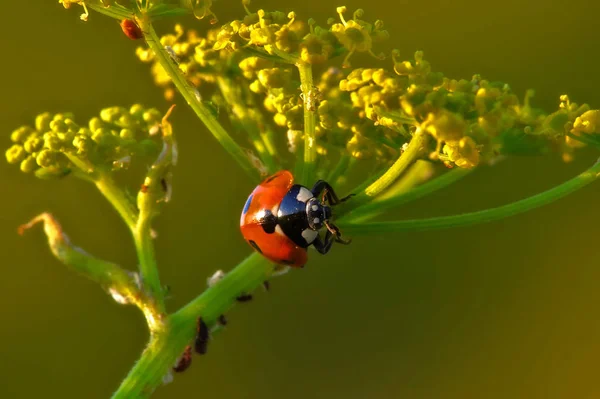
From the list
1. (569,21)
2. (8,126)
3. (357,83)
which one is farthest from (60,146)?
(569,21)

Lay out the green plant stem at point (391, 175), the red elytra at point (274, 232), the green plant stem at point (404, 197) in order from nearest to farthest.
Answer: the green plant stem at point (391, 175), the green plant stem at point (404, 197), the red elytra at point (274, 232)

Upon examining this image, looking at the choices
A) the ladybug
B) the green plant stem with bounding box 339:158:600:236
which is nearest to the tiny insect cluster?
the ladybug

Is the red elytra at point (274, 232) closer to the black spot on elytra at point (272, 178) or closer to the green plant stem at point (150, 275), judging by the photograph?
the black spot on elytra at point (272, 178)

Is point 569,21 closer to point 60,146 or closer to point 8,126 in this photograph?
point 8,126

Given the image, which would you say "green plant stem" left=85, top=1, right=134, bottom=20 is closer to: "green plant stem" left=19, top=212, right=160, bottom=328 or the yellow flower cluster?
the yellow flower cluster

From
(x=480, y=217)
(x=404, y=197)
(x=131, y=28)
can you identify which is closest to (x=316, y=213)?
(x=404, y=197)

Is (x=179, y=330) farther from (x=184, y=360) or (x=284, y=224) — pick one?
(x=284, y=224)

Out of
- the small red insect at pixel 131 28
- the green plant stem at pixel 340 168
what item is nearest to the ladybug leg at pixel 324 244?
the green plant stem at pixel 340 168
